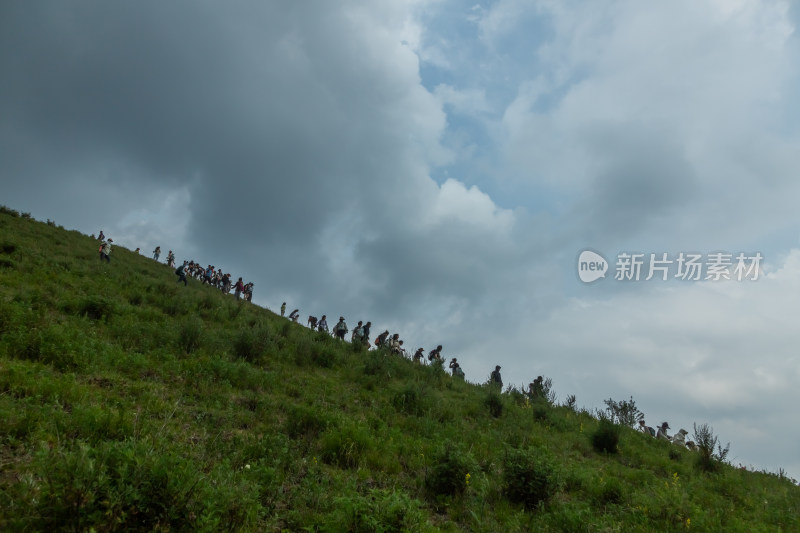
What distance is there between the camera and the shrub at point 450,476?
22.2 feet

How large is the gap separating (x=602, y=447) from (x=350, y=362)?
24.5 ft

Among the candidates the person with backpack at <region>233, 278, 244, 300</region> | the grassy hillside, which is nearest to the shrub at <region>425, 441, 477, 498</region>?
the grassy hillside

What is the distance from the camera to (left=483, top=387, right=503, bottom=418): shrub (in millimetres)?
12484

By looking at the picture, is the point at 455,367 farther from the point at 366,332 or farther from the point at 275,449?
the point at 275,449

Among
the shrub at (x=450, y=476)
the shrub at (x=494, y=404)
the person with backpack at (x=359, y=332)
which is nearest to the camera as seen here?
the shrub at (x=450, y=476)

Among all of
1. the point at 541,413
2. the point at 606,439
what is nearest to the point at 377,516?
the point at 606,439

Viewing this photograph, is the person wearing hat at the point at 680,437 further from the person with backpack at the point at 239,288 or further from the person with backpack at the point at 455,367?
the person with backpack at the point at 239,288

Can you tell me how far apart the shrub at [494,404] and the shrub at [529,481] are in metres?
5.24

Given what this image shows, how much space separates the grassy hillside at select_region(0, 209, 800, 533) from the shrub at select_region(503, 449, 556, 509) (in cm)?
3

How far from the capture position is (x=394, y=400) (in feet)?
35.4

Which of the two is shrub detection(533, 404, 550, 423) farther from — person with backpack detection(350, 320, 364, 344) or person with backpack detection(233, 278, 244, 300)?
person with backpack detection(233, 278, 244, 300)

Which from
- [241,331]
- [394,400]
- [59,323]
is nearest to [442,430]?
[394,400]

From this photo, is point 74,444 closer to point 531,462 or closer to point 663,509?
point 531,462

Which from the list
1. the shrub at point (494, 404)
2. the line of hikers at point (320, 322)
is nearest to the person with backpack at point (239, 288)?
the line of hikers at point (320, 322)
